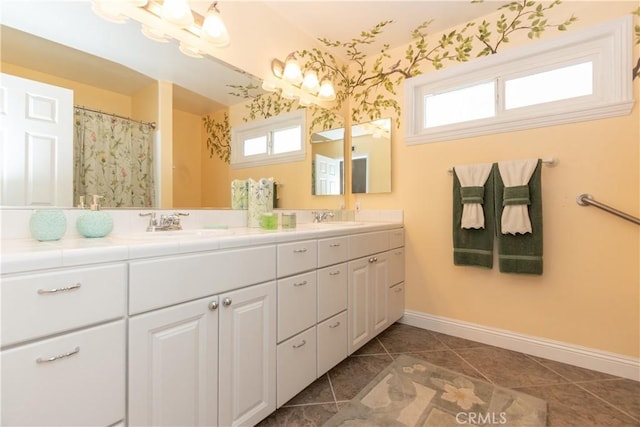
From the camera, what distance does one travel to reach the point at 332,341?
62.3 inches

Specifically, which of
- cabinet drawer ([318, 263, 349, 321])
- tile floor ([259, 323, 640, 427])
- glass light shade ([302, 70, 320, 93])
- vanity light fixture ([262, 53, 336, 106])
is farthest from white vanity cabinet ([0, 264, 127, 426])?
glass light shade ([302, 70, 320, 93])

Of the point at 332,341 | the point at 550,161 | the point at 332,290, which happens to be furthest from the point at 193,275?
the point at 550,161

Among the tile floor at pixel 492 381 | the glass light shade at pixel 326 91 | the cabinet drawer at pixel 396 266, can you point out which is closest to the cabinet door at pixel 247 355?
the tile floor at pixel 492 381

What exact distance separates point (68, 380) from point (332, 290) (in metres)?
1.11

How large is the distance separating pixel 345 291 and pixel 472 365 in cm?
93

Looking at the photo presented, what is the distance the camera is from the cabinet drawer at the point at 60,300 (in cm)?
65

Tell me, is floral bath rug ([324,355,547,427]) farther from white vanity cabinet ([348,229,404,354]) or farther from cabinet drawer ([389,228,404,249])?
cabinet drawer ([389,228,404,249])

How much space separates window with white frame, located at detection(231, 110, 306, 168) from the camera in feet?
5.91

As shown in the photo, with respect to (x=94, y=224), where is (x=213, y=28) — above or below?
above

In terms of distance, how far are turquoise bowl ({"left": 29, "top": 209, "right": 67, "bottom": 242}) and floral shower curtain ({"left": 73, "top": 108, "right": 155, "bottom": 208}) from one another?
200mm

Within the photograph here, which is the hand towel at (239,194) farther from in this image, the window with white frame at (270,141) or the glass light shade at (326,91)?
the glass light shade at (326,91)

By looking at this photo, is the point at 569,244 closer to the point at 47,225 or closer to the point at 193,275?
the point at 193,275

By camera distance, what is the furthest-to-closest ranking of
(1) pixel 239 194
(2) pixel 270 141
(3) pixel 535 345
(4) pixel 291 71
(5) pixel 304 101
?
(5) pixel 304 101, (4) pixel 291 71, (2) pixel 270 141, (3) pixel 535 345, (1) pixel 239 194

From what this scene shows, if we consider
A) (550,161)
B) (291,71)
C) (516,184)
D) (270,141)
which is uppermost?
(291,71)
